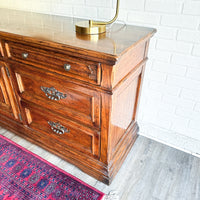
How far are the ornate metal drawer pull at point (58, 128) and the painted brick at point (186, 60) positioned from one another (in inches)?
33.6

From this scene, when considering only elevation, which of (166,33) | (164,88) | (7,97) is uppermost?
(166,33)

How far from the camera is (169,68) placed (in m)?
1.33

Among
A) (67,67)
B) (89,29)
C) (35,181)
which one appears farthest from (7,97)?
(89,29)

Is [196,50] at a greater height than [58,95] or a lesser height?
greater

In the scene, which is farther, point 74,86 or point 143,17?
point 143,17

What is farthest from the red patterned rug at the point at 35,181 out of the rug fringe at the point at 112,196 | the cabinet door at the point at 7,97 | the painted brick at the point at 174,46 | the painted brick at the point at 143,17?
the painted brick at the point at 143,17

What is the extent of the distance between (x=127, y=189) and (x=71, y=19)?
1.25m

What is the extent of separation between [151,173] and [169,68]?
0.74m

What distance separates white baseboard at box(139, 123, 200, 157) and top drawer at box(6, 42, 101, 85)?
88 cm

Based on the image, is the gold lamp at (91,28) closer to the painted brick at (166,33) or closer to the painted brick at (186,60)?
the painted brick at (166,33)

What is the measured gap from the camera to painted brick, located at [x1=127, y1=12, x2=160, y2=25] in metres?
1.23

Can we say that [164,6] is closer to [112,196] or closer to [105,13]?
[105,13]

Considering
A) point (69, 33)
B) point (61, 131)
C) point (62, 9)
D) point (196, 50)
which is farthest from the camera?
point (62, 9)

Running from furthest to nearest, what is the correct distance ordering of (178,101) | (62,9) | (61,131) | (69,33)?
(62,9), (178,101), (61,131), (69,33)
